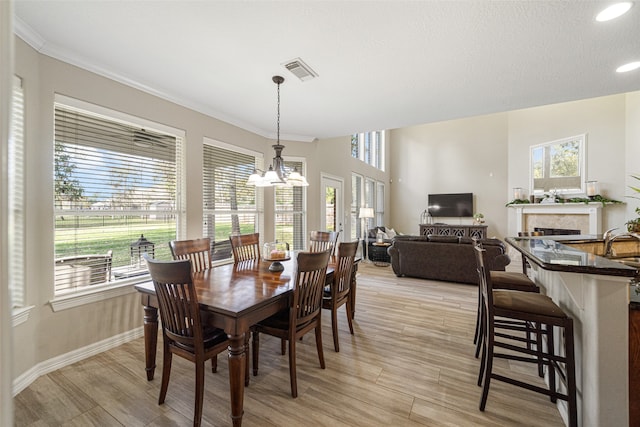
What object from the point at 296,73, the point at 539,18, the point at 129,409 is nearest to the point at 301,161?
the point at 296,73

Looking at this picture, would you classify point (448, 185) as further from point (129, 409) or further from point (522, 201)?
point (129, 409)

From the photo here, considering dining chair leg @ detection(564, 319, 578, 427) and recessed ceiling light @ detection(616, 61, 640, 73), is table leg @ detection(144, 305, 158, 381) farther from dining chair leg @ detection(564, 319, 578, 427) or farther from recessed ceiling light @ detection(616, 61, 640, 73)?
recessed ceiling light @ detection(616, 61, 640, 73)

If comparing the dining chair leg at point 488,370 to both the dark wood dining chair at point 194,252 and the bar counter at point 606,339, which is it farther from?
the dark wood dining chair at point 194,252

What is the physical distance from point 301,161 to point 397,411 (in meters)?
4.09

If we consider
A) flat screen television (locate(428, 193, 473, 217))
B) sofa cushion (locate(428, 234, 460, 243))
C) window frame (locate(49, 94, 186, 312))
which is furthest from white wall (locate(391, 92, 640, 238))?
window frame (locate(49, 94, 186, 312))

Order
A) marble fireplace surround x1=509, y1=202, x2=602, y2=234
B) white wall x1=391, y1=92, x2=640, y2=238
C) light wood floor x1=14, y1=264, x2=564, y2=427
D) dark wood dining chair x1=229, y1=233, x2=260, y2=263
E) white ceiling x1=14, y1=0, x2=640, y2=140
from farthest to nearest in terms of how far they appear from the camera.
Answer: marble fireplace surround x1=509, y1=202, x2=602, y2=234, white wall x1=391, y1=92, x2=640, y2=238, dark wood dining chair x1=229, y1=233, x2=260, y2=263, white ceiling x1=14, y1=0, x2=640, y2=140, light wood floor x1=14, y1=264, x2=564, y2=427

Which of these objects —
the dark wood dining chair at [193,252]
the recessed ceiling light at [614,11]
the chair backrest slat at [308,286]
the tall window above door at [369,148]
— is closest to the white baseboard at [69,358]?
the dark wood dining chair at [193,252]

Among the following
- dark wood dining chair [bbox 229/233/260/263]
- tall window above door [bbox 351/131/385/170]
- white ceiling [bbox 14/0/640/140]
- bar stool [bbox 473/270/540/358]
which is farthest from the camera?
tall window above door [bbox 351/131/385/170]

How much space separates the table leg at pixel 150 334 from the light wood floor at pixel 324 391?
0.13 m

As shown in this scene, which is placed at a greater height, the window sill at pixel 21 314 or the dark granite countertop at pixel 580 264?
the dark granite countertop at pixel 580 264

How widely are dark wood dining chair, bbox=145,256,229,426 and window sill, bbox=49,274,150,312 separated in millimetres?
1231

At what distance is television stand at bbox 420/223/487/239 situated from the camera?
323 inches

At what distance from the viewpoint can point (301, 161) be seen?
5.03 metres

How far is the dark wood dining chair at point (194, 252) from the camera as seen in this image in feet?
8.05
